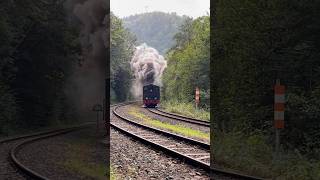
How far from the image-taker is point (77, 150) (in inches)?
511

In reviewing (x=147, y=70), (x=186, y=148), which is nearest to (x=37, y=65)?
(x=186, y=148)

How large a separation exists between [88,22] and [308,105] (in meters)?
31.1

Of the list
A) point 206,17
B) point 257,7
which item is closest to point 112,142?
point 257,7

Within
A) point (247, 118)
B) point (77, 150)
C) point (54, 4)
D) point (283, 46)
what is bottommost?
point (77, 150)

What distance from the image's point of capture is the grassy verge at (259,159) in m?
7.58

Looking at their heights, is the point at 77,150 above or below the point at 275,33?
below

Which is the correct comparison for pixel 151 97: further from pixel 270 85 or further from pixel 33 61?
pixel 270 85

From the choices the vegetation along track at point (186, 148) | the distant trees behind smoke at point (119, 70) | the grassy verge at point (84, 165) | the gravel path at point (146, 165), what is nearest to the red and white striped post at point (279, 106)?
the vegetation along track at point (186, 148)

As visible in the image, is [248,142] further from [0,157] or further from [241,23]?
[0,157]

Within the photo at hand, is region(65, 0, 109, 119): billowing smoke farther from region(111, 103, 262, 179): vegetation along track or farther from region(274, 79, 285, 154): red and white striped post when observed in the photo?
region(274, 79, 285, 154): red and white striped post

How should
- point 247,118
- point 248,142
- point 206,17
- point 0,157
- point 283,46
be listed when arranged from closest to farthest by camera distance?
1. point 283,46
2. point 248,142
3. point 247,118
4. point 0,157
5. point 206,17

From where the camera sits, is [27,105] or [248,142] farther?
[27,105]

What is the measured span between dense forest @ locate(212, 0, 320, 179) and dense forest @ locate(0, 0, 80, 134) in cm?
1037

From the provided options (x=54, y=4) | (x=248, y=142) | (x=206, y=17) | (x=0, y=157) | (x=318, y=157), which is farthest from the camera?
(x=206, y=17)
